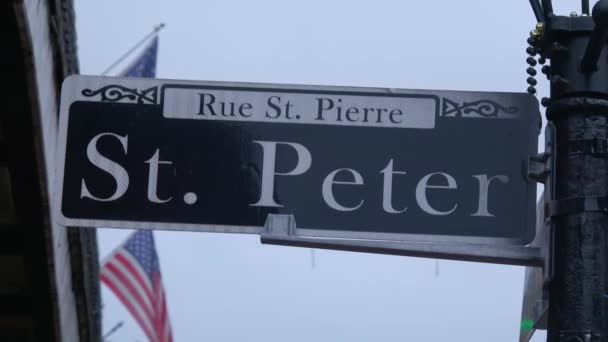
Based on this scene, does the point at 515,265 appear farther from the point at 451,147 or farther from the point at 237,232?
the point at 237,232

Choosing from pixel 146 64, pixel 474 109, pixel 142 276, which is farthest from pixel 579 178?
pixel 142 276

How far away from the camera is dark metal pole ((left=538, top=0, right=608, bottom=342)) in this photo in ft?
11.8

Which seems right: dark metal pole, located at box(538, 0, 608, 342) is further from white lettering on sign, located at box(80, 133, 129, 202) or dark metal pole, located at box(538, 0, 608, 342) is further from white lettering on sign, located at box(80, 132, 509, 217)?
white lettering on sign, located at box(80, 133, 129, 202)

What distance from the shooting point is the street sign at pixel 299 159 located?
13.4 feet

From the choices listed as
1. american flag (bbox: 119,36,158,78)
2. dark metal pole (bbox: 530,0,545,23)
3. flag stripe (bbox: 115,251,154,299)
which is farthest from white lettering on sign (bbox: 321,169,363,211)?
flag stripe (bbox: 115,251,154,299)

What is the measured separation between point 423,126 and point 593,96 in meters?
0.66

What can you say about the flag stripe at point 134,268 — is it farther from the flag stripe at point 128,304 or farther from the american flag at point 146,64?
the american flag at point 146,64

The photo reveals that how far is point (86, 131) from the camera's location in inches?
165

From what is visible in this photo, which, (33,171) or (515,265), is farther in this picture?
(33,171)

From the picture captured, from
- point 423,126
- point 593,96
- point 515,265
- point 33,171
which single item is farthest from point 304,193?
point 33,171

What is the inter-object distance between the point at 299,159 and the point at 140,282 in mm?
16501

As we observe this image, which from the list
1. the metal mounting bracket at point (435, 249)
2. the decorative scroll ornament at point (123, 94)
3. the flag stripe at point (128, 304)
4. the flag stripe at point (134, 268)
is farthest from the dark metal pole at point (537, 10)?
the flag stripe at point (134, 268)

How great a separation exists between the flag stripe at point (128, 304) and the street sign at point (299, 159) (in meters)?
15.4

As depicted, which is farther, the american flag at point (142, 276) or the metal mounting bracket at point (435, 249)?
the american flag at point (142, 276)
